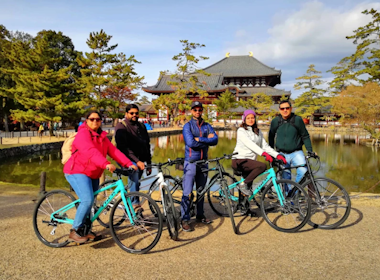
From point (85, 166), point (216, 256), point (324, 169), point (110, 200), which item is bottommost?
point (324, 169)

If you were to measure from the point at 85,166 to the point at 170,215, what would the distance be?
110 centimetres

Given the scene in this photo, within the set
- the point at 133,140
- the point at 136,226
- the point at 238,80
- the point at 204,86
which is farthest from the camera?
the point at 238,80

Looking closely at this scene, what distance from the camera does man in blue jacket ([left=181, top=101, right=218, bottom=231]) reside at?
3578 millimetres

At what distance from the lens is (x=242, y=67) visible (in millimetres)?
50500

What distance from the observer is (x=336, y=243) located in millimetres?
3105

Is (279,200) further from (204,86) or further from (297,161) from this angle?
(204,86)

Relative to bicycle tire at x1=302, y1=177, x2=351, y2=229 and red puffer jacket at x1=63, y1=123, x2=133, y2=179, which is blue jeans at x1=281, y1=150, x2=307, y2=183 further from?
red puffer jacket at x1=63, y1=123, x2=133, y2=179

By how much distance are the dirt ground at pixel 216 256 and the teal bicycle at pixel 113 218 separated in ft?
0.43

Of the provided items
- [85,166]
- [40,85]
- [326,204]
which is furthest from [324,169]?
[40,85]

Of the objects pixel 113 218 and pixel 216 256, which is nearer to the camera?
pixel 216 256

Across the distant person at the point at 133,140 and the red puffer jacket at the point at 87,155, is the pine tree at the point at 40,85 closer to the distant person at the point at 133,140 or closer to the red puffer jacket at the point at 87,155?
the distant person at the point at 133,140

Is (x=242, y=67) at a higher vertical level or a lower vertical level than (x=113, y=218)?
higher

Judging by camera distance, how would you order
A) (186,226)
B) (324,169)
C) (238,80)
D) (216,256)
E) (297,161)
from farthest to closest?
(238,80) < (324,169) < (297,161) < (186,226) < (216,256)

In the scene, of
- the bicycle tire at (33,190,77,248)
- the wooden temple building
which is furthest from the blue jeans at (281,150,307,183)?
the wooden temple building
